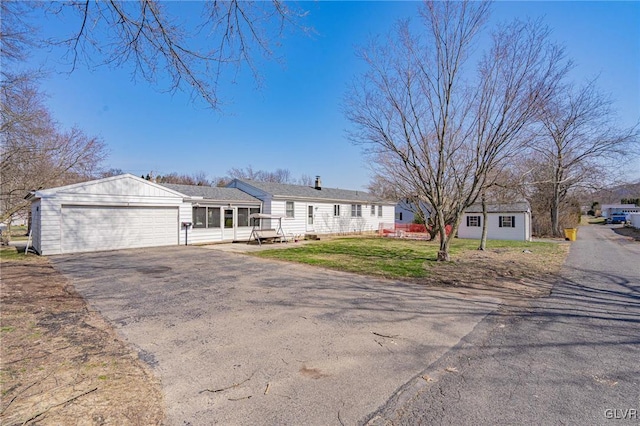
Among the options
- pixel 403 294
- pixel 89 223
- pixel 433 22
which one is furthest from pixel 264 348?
pixel 89 223

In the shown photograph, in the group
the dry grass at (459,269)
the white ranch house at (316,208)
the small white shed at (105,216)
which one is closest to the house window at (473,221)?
the white ranch house at (316,208)

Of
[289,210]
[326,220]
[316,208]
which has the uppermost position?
[316,208]

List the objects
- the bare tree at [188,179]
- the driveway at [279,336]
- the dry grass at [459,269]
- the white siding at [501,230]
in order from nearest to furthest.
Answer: the driveway at [279,336], the dry grass at [459,269], the white siding at [501,230], the bare tree at [188,179]

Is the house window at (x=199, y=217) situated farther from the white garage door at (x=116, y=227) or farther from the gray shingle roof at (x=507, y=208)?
the gray shingle roof at (x=507, y=208)

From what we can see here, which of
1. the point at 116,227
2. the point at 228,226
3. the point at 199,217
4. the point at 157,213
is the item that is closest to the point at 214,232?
the point at 228,226

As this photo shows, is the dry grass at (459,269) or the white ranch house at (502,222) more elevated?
the white ranch house at (502,222)

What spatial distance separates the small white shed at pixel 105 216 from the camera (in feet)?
40.4

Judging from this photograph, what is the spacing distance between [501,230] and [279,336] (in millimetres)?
23451

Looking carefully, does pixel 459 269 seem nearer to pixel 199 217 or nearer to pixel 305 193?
pixel 199 217

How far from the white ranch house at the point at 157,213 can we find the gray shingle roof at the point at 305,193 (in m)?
0.08

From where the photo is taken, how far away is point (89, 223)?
13.2 metres

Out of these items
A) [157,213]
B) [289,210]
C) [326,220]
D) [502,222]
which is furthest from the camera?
[502,222]

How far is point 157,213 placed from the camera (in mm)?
15117

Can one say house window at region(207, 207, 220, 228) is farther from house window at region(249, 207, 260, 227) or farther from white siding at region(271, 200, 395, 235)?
white siding at region(271, 200, 395, 235)
